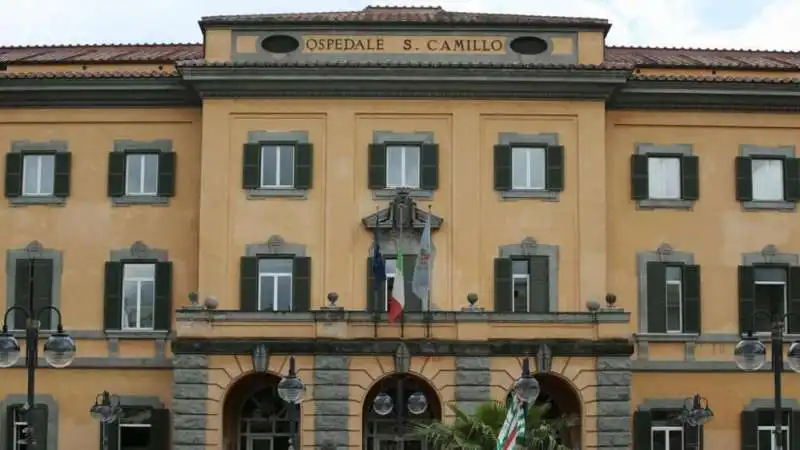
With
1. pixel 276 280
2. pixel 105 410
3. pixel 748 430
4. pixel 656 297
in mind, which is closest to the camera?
pixel 105 410

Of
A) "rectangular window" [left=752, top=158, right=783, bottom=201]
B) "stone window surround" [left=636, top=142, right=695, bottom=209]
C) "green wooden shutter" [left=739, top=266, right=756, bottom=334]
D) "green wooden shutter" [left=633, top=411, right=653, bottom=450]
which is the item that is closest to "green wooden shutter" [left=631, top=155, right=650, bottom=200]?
"stone window surround" [left=636, top=142, right=695, bottom=209]

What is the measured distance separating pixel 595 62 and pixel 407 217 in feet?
21.7

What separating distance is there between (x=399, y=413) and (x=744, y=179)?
38.7 feet

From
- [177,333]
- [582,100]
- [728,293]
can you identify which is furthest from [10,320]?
[728,293]

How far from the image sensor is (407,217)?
1473 inches

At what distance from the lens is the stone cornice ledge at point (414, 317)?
35.5m

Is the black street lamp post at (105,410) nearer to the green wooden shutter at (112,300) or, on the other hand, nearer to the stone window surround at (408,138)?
the green wooden shutter at (112,300)

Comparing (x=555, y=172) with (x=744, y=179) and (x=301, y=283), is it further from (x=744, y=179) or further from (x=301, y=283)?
(x=301, y=283)

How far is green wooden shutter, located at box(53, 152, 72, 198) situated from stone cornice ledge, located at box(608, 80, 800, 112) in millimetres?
15144

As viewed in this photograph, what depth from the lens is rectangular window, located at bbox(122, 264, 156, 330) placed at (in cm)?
3872

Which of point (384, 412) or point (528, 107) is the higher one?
point (528, 107)

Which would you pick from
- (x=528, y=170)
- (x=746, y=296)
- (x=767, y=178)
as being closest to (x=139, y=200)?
(x=528, y=170)

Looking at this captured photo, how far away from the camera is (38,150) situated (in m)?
39.5

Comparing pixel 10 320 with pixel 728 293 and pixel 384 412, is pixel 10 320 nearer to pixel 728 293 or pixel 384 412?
pixel 384 412
